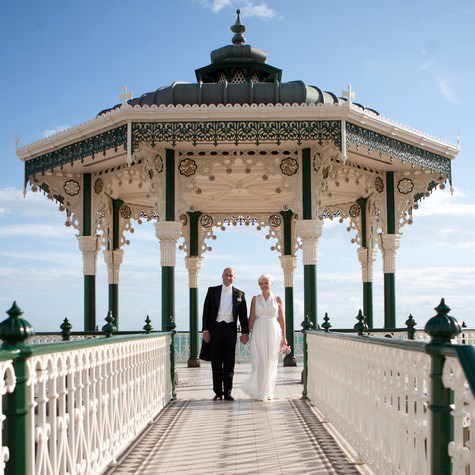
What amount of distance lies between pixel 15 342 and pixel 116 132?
330 inches

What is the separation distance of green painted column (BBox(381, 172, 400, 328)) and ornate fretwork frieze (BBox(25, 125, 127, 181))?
17.8 ft

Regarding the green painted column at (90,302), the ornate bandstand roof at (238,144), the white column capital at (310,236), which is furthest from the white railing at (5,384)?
the green painted column at (90,302)

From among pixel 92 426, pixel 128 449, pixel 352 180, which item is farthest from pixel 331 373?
pixel 352 180

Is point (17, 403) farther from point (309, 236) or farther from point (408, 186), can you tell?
point (408, 186)

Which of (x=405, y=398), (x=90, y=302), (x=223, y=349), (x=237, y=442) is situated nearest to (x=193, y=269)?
(x=90, y=302)

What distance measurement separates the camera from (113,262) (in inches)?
606

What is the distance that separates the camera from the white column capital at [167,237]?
37.1 feet

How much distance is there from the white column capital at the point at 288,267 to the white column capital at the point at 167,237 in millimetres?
5521

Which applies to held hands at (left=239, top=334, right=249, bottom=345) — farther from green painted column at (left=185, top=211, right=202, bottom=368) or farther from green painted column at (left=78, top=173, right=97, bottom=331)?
green painted column at (left=185, top=211, right=202, bottom=368)

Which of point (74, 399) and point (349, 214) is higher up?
point (349, 214)

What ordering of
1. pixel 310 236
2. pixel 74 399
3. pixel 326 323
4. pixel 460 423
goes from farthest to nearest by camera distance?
1. pixel 310 236
2. pixel 326 323
3. pixel 74 399
4. pixel 460 423

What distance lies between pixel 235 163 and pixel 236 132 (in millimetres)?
1467

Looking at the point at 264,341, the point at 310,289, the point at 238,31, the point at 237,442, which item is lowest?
the point at 237,442

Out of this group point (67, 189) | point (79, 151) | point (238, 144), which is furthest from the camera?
point (67, 189)
